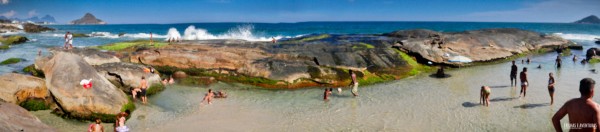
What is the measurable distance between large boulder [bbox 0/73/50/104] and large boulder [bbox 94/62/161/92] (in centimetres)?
413

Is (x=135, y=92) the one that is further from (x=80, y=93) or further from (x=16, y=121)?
(x=16, y=121)

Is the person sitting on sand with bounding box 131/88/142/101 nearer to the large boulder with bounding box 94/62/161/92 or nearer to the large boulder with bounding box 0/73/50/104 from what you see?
the large boulder with bounding box 94/62/161/92

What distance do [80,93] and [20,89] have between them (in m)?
3.57

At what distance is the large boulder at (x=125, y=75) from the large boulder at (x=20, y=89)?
413cm

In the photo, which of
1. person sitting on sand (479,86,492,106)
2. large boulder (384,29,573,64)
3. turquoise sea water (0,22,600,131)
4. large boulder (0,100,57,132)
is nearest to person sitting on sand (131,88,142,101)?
turquoise sea water (0,22,600,131)

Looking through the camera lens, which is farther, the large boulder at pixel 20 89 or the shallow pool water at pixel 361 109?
the large boulder at pixel 20 89

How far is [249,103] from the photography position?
19.5 m

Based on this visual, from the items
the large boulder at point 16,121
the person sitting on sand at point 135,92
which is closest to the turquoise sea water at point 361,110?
the person sitting on sand at point 135,92

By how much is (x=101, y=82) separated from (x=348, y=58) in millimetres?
16294

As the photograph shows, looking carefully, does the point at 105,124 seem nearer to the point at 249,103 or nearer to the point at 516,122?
the point at 249,103

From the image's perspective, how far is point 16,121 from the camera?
1124cm

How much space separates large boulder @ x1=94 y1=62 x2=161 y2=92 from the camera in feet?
72.9

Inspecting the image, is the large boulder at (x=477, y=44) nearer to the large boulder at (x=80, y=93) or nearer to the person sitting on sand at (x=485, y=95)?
the person sitting on sand at (x=485, y=95)

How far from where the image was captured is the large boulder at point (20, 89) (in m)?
17.3
